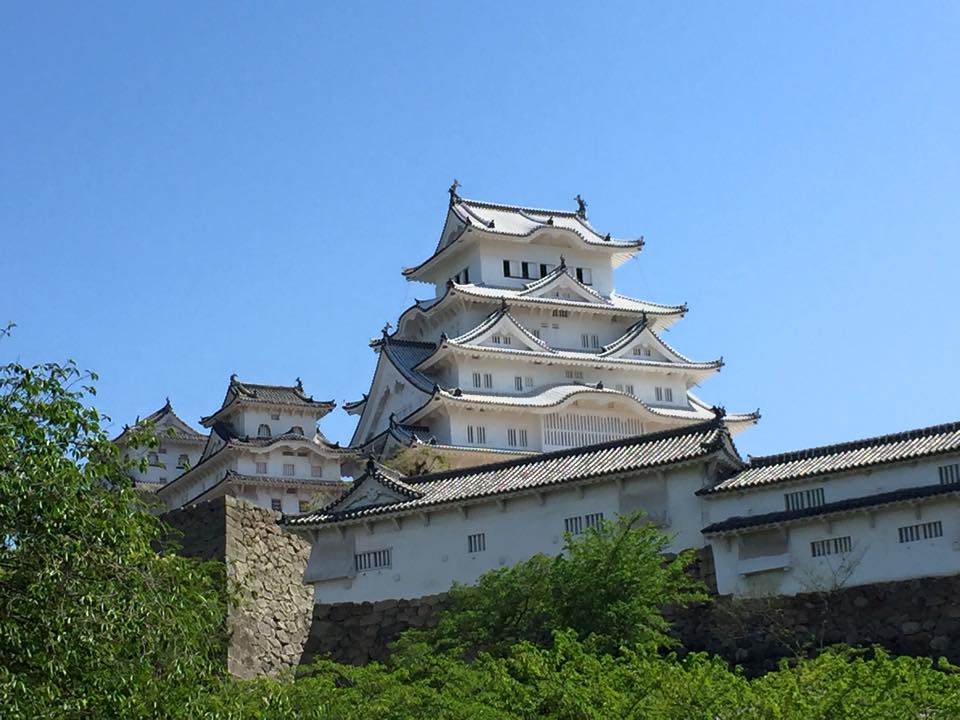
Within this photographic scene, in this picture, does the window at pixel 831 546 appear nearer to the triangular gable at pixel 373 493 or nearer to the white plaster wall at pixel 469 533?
the white plaster wall at pixel 469 533

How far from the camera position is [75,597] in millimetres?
15109

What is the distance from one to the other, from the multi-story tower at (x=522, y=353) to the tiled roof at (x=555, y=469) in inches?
558

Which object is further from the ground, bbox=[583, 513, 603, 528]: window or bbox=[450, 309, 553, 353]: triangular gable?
bbox=[450, 309, 553, 353]: triangular gable

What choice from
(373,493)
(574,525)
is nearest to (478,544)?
(574,525)

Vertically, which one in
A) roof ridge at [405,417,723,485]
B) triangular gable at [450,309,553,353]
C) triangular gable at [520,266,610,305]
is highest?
triangular gable at [520,266,610,305]

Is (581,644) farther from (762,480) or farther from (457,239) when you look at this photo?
(457,239)

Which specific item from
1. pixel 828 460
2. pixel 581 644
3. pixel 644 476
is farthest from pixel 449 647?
→ pixel 828 460

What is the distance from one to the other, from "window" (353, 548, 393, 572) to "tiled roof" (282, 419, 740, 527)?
2.55 ft

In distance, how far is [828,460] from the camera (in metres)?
29.7

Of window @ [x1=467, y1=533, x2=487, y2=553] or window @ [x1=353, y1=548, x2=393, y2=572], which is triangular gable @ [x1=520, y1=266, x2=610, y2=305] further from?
window @ [x1=467, y1=533, x2=487, y2=553]

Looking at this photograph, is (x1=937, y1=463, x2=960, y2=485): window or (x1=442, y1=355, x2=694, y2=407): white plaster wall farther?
(x1=442, y1=355, x2=694, y2=407): white plaster wall

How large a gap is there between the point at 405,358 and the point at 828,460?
2451 cm

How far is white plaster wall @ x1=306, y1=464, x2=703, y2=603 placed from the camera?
30922 millimetres

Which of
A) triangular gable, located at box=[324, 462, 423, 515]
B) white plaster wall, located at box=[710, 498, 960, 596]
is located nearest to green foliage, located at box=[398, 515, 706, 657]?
white plaster wall, located at box=[710, 498, 960, 596]
